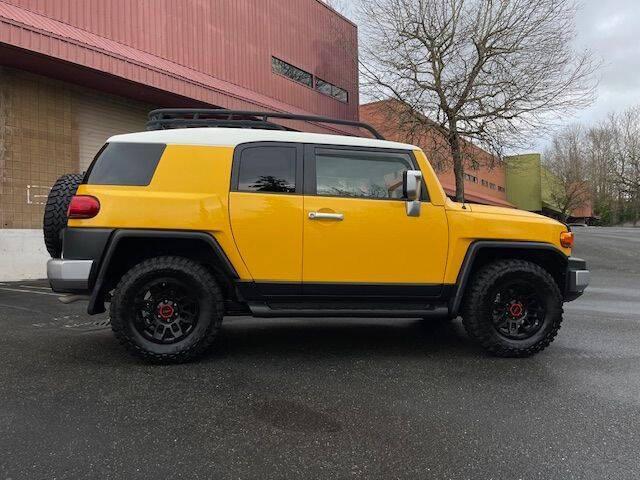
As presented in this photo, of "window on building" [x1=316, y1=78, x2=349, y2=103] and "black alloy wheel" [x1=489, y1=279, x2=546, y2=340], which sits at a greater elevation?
"window on building" [x1=316, y1=78, x2=349, y2=103]

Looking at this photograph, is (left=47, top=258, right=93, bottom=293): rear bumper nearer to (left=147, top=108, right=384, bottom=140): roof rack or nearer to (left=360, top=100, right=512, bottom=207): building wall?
(left=147, top=108, right=384, bottom=140): roof rack

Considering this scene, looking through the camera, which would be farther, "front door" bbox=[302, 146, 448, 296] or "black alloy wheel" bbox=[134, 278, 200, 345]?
"front door" bbox=[302, 146, 448, 296]

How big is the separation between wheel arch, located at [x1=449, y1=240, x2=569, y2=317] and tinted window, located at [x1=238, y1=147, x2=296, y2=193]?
169 cm

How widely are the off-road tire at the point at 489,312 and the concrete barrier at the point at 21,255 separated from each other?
9.45 metres

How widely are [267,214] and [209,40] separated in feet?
38.7

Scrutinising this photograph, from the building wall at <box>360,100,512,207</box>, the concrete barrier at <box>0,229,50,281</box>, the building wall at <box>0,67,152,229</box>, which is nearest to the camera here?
the concrete barrier at <box>0,229,50,281</box>

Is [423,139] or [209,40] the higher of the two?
[209,40]

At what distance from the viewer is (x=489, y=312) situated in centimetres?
412

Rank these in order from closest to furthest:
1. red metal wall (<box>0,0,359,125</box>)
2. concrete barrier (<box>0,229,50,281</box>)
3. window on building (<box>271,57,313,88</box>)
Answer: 1. red metal wall (<box>0,0,359,125</box>)
2. concrete barrier (<box>0,229,50,281</box>)
3. window on building (<box>271,57,313,88</box>)

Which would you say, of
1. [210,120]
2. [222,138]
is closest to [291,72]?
[210,120]

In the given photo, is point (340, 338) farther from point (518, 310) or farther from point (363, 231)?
point (518, 310)

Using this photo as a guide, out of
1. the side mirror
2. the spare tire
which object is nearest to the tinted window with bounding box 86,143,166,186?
the spare tire

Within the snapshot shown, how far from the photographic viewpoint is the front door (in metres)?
3.93

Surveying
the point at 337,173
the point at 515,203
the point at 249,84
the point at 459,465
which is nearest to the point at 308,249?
the point at 337,173
